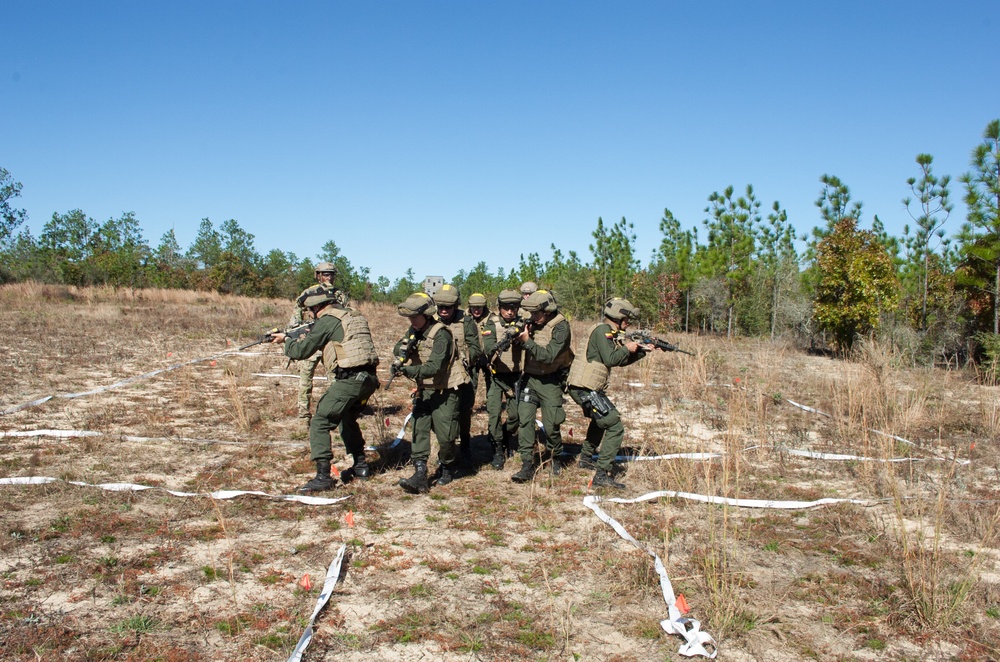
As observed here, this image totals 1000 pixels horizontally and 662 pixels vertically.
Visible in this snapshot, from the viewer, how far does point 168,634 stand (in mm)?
3541

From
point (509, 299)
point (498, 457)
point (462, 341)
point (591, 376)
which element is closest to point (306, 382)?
point (462, 341)

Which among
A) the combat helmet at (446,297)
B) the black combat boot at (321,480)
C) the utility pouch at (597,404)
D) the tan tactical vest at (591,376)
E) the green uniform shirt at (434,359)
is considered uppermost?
the combat helmet at (446,297)

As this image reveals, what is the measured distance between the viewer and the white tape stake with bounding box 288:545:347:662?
3.35 m

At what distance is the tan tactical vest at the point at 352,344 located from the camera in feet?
19.7

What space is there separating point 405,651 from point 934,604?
309cm

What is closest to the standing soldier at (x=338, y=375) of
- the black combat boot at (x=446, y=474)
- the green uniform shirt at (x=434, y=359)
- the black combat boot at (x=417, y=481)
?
the green uniform shirt at (x=434, y=359)

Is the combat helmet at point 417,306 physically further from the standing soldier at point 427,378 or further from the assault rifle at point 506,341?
the assault rifle at point 506,341

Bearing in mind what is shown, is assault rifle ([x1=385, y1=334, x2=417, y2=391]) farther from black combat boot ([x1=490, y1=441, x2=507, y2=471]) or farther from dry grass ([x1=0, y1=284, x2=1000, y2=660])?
black combat boot ([x1=490, y1=441, x2=507, y2=471])

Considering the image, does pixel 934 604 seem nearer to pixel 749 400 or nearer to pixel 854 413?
pixel 854 413

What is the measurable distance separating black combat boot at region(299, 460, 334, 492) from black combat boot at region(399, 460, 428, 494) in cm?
68

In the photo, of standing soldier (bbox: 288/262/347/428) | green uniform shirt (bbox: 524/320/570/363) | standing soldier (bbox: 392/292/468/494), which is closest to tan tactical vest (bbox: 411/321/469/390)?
standing soldier (bbox: 392/292/468/494)

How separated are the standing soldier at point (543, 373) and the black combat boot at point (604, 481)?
19.4 inches

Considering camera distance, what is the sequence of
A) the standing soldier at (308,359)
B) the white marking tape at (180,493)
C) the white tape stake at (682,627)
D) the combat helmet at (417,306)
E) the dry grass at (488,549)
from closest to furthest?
the white tape stake at (682,627), the dry grass at (488,549), the white marking tape at (180,493), the combat helmet at (417,306), the standing soldier at (308,359)

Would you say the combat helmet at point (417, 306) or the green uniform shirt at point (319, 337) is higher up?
the combat helmet at point (417, 306)
